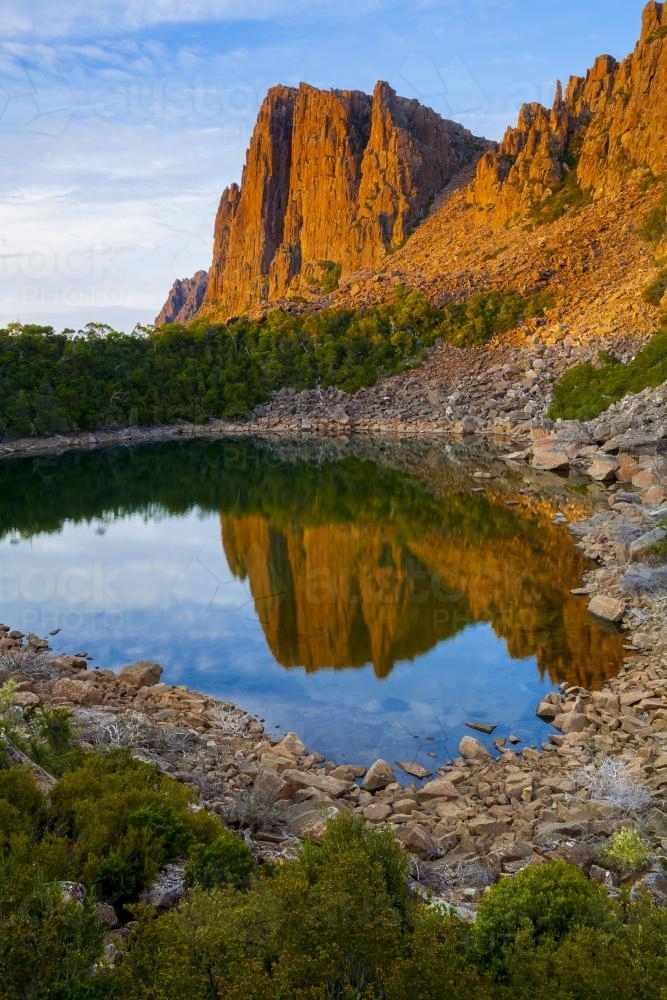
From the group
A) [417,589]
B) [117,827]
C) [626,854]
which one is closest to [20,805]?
[117,827]

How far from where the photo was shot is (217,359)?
3012 inches

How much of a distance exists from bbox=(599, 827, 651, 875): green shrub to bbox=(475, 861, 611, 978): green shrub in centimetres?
177

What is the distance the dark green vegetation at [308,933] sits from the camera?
4.63m

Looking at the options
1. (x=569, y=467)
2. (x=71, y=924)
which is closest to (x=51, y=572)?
(x=71, y=924)

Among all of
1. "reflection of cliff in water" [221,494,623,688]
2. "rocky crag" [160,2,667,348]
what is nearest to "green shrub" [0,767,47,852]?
"reflection of cliff in water" [221,494,623,688]

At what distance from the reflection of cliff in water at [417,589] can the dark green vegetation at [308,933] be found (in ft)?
31.0

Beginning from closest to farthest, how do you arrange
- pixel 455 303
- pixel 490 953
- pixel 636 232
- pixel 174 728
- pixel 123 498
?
pixel 490 953 → pixel 174 728 → pixel 123 498 → pixel 636 232 → pixel 455 303

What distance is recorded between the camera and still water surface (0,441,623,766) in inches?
587

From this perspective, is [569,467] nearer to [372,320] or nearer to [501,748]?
[501,748]

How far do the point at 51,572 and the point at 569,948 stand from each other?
23504 millimetres

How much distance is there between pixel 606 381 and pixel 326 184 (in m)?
80.7

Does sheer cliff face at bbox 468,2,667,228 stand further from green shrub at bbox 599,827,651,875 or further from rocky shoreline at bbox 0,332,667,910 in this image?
green shrub at bbox 599,827,651,875

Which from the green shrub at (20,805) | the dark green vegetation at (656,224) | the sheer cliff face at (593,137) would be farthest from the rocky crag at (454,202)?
the green shrub at (20,805)

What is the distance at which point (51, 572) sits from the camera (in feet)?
84.1
